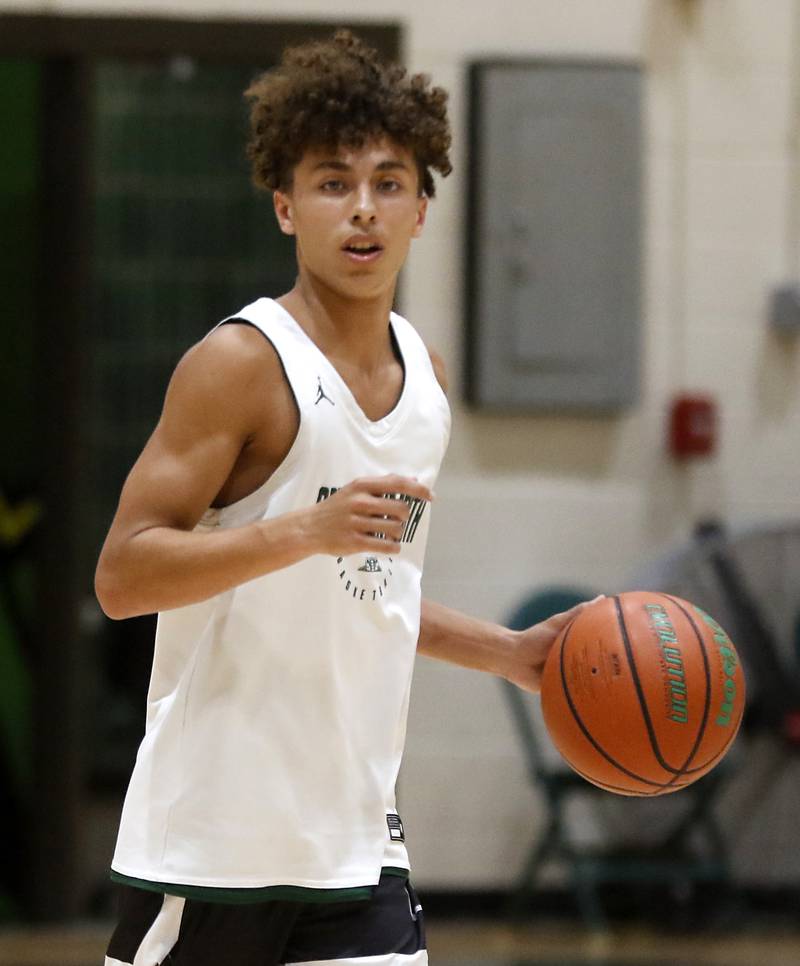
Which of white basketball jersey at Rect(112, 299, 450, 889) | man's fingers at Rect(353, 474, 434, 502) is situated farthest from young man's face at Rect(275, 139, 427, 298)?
man's fingers at Rect(353, 474, 434, 502)

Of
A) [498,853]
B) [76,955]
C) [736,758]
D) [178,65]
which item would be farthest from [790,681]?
[178,65]

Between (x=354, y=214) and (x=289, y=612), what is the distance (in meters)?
0.53

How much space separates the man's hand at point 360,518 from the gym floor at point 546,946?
309cm

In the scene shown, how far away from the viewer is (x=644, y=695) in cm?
243

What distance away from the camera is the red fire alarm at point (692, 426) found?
17.3 feet

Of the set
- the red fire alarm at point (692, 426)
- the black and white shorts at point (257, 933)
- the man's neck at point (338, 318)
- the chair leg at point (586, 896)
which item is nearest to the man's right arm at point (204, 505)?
the man's neck at point (338, 318)

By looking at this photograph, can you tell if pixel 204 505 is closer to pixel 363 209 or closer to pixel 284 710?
pixel 284 710

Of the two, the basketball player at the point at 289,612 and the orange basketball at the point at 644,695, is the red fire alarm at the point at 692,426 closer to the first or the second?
the orange basketball at the point at 644,695

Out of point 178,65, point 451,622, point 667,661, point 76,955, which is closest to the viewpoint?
point 667,661

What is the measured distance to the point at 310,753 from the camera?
2215 millimetres

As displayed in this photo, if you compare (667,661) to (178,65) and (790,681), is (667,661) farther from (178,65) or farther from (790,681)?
(178,65)

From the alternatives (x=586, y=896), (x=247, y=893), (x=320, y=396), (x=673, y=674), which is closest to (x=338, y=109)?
(x=320, y=396)

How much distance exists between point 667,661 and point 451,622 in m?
0.35

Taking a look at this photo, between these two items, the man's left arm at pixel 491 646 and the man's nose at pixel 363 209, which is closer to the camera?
the man's nose at pixel 363 209
